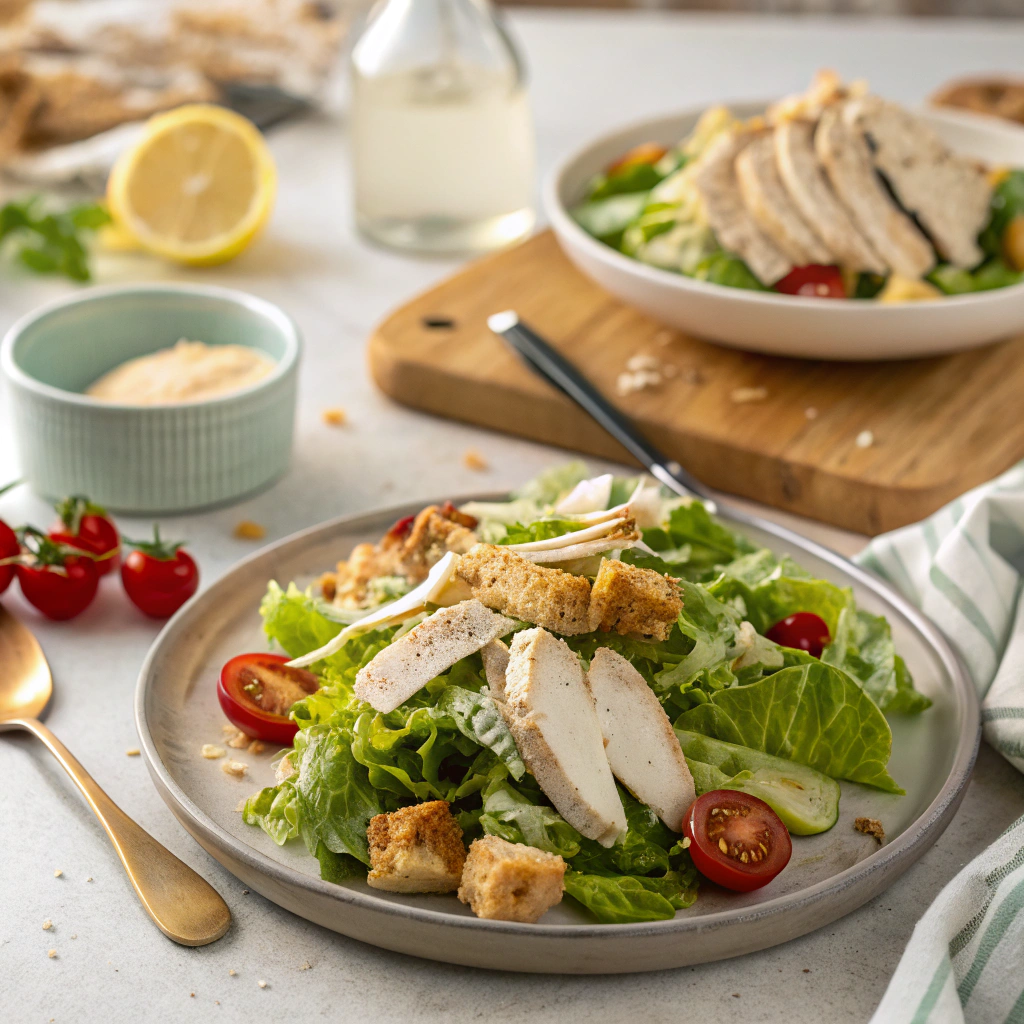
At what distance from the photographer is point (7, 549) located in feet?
7.48

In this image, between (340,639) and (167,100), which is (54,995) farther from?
(167,100)

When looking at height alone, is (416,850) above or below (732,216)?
below

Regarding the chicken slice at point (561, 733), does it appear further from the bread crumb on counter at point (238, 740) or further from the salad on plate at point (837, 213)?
the salad on plate at point (837, 213)

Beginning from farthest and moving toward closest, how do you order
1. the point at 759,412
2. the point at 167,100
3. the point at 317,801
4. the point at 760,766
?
the point at 167,100 < the point at 759,412 < the point at 760,766 < the point at 317,801

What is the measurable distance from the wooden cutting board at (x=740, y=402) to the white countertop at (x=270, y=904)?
99mm

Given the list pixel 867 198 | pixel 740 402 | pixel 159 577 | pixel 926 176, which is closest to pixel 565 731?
pixel 159 577

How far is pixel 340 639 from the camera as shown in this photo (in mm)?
1876

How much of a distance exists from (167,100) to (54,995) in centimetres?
339

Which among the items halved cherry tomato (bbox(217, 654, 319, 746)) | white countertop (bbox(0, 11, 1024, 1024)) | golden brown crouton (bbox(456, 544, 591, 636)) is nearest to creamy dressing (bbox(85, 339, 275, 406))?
white countertop (bbox(0, 11, 1024, 1024))

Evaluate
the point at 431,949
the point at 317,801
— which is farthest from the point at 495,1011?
the point at 317,801

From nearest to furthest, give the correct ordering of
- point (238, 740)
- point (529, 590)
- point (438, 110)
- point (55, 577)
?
point (529, 590), point (238, 740), point (55, 577), point (438, 110)

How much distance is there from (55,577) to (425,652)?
0.89m

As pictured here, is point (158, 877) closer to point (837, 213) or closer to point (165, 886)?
point (165, 886)

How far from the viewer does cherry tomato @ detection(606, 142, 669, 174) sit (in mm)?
3600
